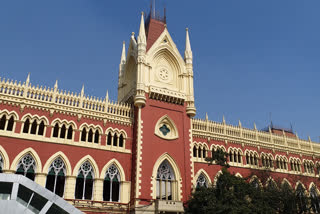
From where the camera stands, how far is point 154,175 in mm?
27922

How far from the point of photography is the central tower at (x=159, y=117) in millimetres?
27359

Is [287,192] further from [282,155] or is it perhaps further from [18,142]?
[18,142]

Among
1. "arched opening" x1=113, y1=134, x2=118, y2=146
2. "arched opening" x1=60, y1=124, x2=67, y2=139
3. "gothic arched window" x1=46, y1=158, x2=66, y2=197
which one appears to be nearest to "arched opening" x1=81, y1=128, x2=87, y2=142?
"arched opening" x1=60, y1=124, x2=67, y2=139

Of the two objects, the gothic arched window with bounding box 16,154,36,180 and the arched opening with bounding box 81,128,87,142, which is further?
the arched opening with bounding box 81,128,87,142

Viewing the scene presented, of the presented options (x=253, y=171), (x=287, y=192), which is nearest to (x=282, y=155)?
(x=253, y=171)

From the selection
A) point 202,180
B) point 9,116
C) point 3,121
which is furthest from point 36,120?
point 202,180

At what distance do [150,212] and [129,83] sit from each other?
14.4 meters

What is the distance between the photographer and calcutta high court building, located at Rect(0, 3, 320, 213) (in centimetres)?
2497

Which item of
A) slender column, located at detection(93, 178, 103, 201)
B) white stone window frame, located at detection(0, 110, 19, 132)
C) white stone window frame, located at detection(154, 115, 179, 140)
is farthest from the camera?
white stone window frame, located at detection(154, 115, 179, 140)

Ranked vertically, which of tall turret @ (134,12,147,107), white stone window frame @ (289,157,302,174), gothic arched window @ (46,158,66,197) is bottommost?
gothic arched window @ (46,158,66,197)

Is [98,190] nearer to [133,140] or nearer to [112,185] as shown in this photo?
[112,185]

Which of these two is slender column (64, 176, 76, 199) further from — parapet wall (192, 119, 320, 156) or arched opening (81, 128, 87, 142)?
parapet wall (192, 119, 320, 156)

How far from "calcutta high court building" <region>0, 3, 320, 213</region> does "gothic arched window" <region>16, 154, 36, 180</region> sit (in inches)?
2.8

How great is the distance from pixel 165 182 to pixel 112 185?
15.9 ft
